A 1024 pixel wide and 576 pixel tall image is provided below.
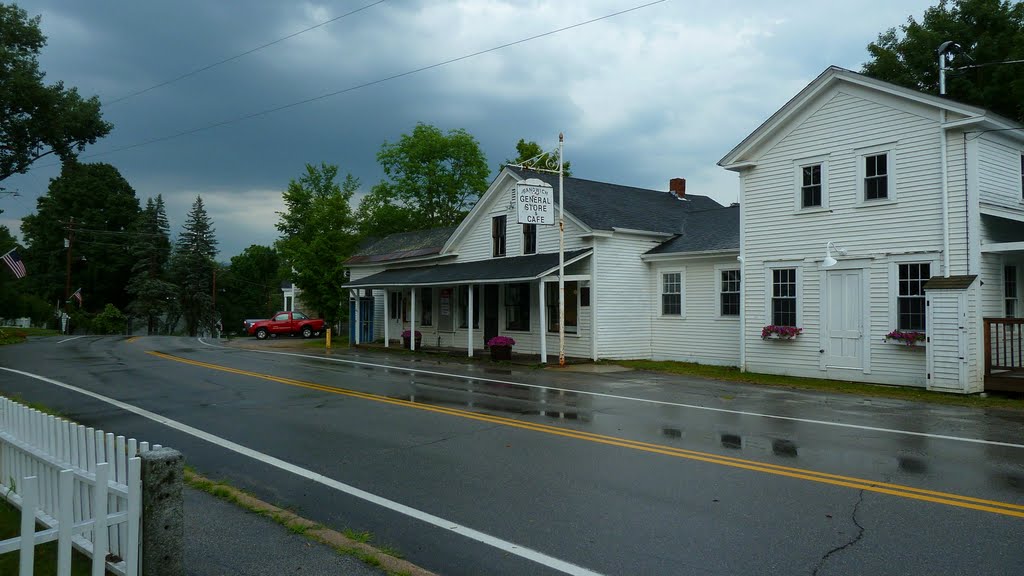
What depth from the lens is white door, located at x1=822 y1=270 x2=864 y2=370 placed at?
17.1 meters

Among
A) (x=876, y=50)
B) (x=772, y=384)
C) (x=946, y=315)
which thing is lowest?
(x=772, y=384)

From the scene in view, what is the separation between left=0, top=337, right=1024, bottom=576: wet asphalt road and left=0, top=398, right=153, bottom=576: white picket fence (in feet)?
6.16

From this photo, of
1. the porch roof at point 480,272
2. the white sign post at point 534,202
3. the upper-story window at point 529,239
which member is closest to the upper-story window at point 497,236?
the porch roof at point 480,272

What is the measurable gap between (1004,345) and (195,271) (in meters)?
70.0

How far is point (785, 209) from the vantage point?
18.8 metres

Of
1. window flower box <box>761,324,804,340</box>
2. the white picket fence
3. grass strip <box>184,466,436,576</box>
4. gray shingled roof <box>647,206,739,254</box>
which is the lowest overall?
grass strip <box>184,466,436,576</box>

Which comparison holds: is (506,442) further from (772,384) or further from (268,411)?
(772,384)

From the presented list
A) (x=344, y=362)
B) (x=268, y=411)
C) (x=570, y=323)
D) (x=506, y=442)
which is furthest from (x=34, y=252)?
(x=506, y=442)

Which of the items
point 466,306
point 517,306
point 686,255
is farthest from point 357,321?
point 686,255

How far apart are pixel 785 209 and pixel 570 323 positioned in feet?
27.7

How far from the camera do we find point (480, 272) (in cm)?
2561

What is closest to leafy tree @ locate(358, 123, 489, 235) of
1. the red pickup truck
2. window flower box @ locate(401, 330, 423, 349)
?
the red pickup truck

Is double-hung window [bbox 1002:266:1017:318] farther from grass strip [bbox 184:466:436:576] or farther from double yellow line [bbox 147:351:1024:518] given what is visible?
grass strip [bbox 184:466:436:576]

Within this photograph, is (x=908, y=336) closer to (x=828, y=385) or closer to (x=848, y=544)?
(x=828, y=385)
